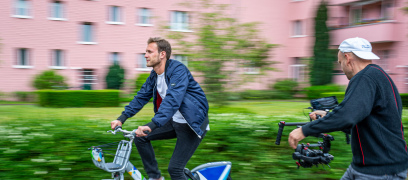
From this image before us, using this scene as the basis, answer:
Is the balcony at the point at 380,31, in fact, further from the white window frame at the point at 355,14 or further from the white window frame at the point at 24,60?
the white window frame at the point at 24,60

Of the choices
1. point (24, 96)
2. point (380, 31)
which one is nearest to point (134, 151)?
point (24, 96)

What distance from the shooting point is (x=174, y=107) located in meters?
3.55

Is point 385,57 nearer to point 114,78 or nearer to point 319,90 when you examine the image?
point 319,90

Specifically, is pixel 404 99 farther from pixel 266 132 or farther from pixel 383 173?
pixel 383 173

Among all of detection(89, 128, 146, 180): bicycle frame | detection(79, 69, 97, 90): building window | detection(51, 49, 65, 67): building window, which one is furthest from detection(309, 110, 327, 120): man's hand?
detection(51, 49, 65, 67): building window

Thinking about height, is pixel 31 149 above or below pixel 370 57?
below

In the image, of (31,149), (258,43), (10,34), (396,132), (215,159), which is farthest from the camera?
(10,34)

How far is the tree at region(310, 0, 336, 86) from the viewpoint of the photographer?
1020 inches

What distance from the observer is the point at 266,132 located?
18.5ft

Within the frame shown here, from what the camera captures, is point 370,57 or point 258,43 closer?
point 370,57

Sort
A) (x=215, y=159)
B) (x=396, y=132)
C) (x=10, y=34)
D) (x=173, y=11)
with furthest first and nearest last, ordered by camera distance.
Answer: (x=173, y=11) → (x=10, y=34) → (x=215, y=159) → (x=396, y=132)

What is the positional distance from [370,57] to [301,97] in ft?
80.4

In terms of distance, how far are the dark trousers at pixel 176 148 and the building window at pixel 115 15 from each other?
84.1 feet

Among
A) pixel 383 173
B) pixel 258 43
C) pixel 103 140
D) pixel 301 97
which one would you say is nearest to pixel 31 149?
pixel 103 140
